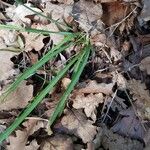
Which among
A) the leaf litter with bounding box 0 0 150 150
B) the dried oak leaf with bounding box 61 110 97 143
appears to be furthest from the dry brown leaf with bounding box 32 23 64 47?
the dried oak leaf with bounding box 61 110 97 143

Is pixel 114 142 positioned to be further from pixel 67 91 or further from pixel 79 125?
pixel 67 91

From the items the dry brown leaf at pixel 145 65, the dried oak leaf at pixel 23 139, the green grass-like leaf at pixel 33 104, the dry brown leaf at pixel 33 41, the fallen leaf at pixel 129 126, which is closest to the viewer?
the green grass-like leaf at pixel 33 104

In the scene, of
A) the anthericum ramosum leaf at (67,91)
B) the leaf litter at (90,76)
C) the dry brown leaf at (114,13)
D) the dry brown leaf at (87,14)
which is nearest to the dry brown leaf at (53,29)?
the leaf litter at (90,76)

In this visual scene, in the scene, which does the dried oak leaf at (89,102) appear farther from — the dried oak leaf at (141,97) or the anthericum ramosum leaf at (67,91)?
the dried oak leaf at (141,97)

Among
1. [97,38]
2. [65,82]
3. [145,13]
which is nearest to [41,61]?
[65,82]

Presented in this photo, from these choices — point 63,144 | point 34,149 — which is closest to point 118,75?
point 63,144

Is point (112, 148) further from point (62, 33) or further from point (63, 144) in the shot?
point (62, 33)

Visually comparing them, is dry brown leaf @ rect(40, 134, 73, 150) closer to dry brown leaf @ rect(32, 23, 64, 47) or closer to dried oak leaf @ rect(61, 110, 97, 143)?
dried oak leaf @ rect(61, 110, 97, 143)

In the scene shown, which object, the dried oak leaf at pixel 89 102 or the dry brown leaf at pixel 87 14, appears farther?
the dry brown leaf at pixel 87 14
